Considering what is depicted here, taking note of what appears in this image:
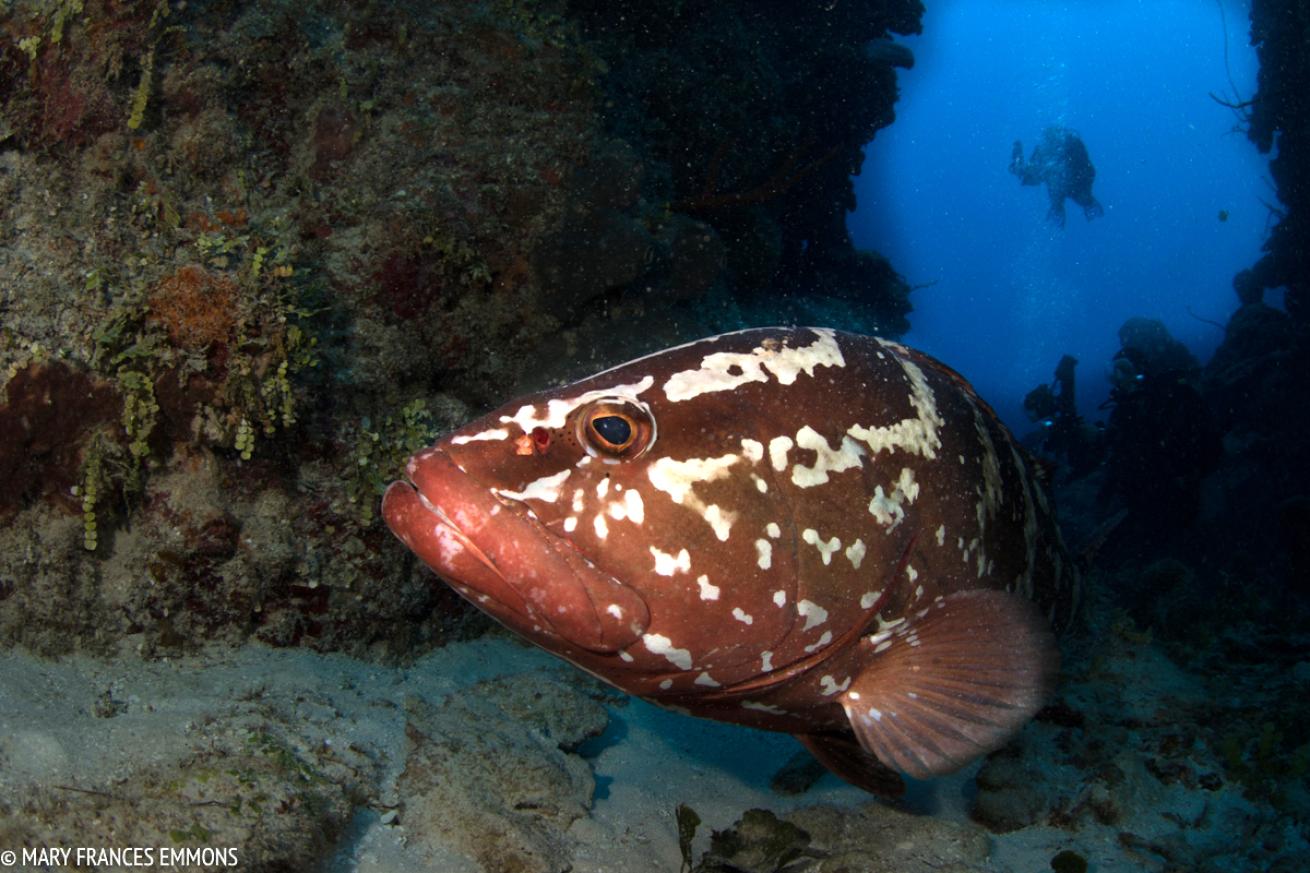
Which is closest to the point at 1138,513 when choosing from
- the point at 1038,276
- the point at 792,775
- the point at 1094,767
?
the point at 1094,767

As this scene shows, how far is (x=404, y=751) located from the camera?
3828mm

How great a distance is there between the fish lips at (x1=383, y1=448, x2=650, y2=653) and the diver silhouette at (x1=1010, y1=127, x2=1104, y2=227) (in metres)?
53.2

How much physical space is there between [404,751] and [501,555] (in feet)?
7.71

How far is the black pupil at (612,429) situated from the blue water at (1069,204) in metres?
97.3

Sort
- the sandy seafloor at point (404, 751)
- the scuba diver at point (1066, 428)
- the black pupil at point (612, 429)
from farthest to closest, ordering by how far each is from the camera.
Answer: the scuba diver at point (1066, 428)
the sandy seafloor at point (404, 751)
the black pupil at point (612, 429)

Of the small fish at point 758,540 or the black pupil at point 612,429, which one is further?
the black pupil at point 612,429

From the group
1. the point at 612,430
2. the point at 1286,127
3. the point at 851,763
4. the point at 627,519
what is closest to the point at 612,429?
the point at 612,430

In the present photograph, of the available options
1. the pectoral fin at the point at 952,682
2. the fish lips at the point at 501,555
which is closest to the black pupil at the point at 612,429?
the fish lips at the point at 501,555

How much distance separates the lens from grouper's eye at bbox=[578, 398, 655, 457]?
7.46 ft

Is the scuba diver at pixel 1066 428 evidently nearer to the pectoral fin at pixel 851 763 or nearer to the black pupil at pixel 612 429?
the pectoral fin at pixel 851 763

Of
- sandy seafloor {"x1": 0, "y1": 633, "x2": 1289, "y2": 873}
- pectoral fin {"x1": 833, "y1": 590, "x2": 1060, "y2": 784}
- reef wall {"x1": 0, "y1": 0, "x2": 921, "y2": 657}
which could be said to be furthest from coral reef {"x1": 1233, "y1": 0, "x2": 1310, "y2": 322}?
pectoral fin {"x1": 833, "y1": 590, "x2": 1060, "y2": 784}

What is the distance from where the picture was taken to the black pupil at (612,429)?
7.46 feet

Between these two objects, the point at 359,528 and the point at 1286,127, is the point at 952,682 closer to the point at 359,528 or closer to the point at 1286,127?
the point at 359,528

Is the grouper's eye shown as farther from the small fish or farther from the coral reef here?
the coral reef
